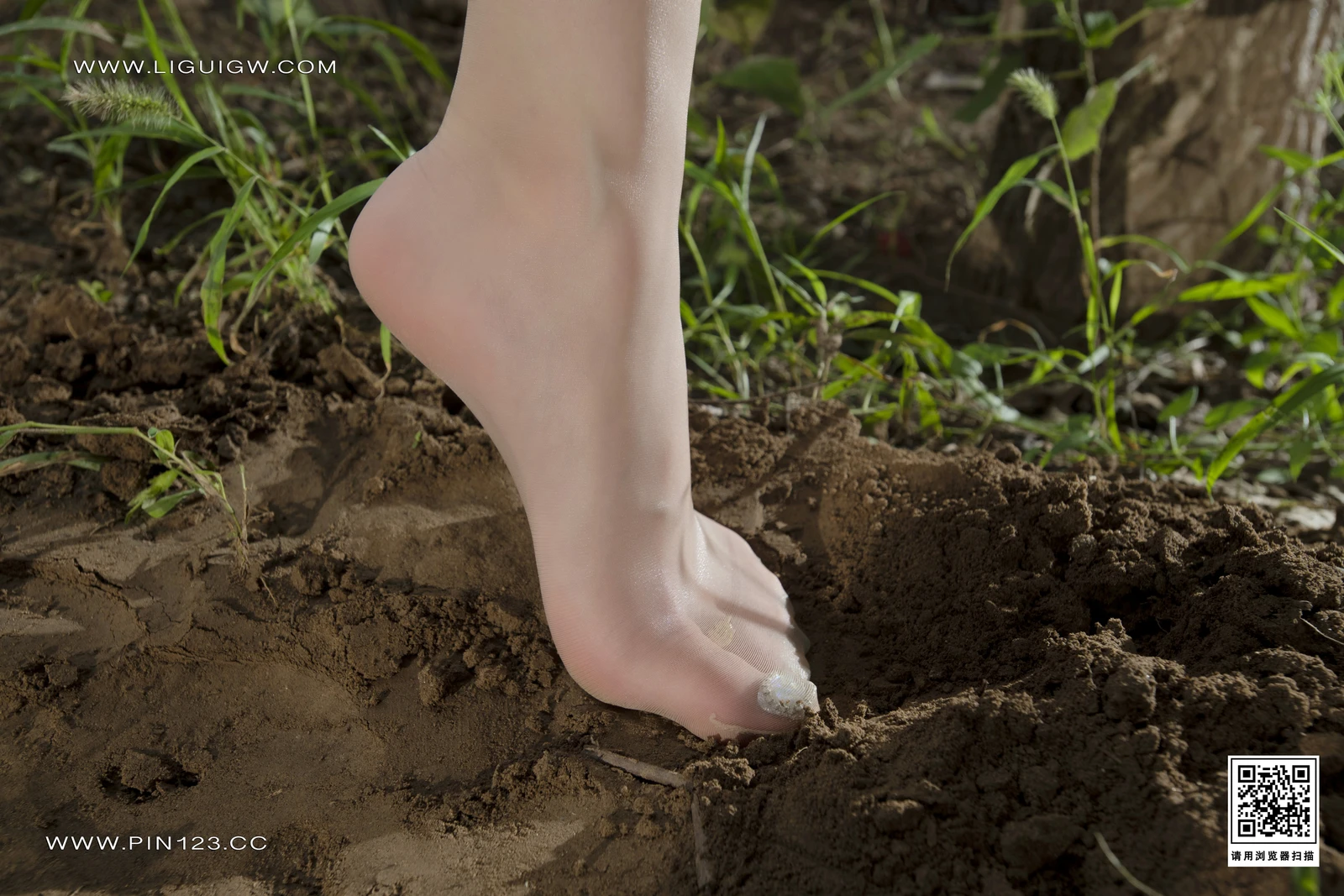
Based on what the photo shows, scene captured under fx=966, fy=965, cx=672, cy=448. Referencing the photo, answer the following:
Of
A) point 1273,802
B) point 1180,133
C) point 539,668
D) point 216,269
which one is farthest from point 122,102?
point 1180,133

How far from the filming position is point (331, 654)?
0.96 meters

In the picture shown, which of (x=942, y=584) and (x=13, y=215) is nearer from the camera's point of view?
(x=942, y=584)

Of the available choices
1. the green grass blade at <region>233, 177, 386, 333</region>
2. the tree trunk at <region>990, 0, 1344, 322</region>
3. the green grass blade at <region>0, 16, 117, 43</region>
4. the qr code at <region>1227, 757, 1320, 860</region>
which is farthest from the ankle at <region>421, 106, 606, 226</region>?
the tree trunk at <region>990, 0, 1344, 322</region>

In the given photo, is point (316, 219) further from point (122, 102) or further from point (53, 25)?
point (53, 25)

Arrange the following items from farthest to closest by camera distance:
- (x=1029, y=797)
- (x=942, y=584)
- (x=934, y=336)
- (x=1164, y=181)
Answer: (x=1164, y=181), (x=934, y=336), (x=942, y=584), (x=1029, y=797)

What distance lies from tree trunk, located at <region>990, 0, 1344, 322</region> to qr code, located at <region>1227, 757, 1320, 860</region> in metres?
1.19

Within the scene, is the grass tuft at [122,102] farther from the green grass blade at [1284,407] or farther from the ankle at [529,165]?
the green grass blade at [1284,407]

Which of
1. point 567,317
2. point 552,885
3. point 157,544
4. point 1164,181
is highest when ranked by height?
point 567,317

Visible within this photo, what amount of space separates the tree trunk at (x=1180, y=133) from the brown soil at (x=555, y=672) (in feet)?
2.25

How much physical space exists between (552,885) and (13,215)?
1598 mm

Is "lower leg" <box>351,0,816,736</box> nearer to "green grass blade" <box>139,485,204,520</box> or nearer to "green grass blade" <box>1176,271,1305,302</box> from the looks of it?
"green grass blade" <box>139,485,204,520</box>

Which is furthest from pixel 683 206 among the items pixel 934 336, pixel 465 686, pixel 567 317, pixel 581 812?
pixel 581 812

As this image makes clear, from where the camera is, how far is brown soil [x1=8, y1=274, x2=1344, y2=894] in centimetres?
75

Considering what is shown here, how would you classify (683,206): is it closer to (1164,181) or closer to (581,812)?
(1164,181)
